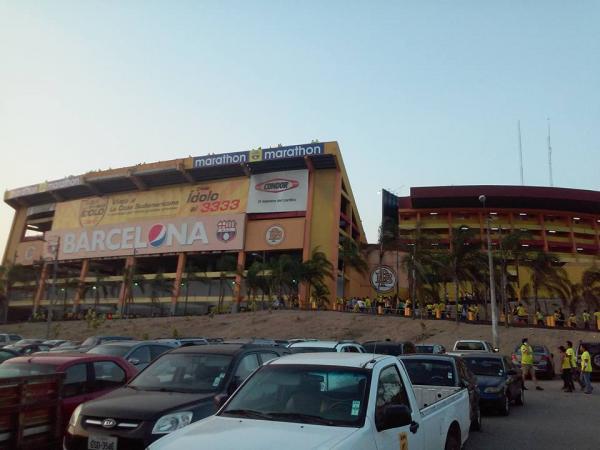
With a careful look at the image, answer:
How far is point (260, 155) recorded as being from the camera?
223ft

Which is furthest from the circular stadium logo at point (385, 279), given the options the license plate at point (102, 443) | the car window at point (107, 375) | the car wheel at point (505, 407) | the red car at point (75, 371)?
the license plate at point (102, 443)

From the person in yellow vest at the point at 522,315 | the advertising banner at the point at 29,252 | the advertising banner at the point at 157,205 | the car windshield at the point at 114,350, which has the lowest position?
the car windshield at the point at 114,350

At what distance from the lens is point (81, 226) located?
82.8 meters

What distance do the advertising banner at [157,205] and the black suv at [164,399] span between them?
6222 centimetres

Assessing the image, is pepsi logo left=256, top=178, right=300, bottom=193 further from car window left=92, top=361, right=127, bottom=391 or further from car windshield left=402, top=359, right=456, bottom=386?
car window left=92, top=361, right=127, bottom=391

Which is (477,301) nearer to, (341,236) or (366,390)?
(341,236)

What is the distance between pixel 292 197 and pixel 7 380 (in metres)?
61.7

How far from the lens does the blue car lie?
41.2 feet

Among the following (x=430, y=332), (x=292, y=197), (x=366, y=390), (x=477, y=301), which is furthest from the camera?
(x=292, y=197)

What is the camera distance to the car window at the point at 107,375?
27.6 feet

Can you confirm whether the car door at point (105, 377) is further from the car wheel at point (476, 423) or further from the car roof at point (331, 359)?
the car wheel at point (476, 423)

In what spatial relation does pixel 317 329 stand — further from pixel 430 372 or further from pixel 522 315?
pixel 430 372

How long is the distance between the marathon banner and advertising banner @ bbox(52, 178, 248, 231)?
10.9 feet

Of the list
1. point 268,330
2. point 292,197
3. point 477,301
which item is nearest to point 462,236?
point 477,301
